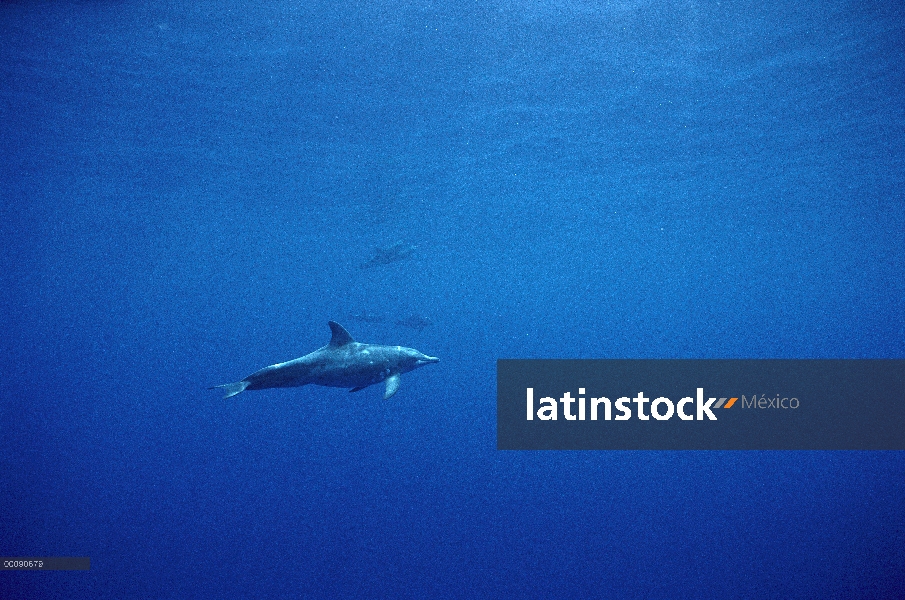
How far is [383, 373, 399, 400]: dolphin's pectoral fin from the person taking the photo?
6259 mm

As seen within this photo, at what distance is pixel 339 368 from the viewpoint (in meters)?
6.31

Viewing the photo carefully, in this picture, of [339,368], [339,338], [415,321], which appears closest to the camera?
[339,368]

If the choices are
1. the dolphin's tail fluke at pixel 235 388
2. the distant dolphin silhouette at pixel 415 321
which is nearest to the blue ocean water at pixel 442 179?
the distant dolphin silhouette at pixel 415 321

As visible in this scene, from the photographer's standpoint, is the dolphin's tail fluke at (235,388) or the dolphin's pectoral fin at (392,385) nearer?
the dolphin's tail fluke at (235,388)

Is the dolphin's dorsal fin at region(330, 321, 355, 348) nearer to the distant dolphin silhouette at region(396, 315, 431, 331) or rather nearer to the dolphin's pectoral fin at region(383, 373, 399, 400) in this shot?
the dolphin's pectoral fin at region(383, 373, 399, 400)

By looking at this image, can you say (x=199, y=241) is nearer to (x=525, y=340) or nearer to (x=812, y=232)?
(x=812, y=232)

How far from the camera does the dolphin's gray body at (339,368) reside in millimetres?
5914

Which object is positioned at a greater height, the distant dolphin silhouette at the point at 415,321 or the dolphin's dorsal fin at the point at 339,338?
the distant dolphin silhouette at the point at 415,321

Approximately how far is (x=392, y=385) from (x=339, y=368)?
75 cm

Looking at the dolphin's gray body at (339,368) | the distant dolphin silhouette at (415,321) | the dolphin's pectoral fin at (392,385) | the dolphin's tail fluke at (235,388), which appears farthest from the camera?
the distant dolphin silhouette at (415,321)

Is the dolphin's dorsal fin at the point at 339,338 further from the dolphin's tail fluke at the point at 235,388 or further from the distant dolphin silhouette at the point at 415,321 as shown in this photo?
the distant dolphin silhouette at the point at 415,321

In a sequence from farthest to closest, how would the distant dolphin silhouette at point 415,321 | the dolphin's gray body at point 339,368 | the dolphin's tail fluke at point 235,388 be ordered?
the distant dolphin silhouette at point 415,321
the dolphin's gray body at point 339,368
the dolphin's tail fluke at point 235,388

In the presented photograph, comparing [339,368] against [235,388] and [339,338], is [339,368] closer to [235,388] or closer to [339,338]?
[339,338]

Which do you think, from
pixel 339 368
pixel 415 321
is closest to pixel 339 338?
pixel 339 368
